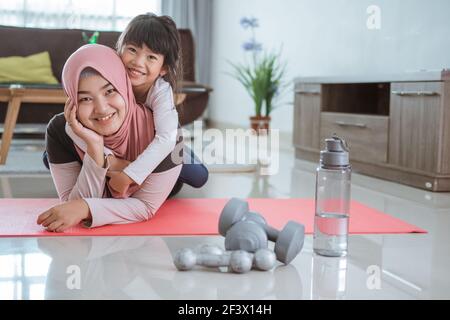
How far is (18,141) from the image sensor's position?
495cm

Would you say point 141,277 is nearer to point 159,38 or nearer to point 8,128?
point 159,38

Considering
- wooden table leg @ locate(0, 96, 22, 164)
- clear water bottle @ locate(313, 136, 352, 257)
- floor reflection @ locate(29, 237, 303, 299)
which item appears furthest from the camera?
wooden table leg @ locate(0, 96, 22, 164)

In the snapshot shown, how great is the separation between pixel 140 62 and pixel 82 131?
25cm

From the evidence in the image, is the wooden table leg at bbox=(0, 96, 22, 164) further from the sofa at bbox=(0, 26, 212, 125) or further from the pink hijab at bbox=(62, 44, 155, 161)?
the pink hijab at bbox=(62, 44, 155, 161)

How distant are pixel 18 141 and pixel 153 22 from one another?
3328 millimetres

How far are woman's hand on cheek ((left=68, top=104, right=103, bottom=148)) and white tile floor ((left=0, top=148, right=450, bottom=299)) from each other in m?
0.26

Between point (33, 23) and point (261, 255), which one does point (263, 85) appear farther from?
point (261, 255)

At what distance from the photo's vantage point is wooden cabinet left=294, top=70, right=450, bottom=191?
2.77 m

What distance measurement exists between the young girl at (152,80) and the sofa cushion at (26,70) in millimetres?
3229

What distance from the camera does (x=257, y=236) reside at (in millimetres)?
1449

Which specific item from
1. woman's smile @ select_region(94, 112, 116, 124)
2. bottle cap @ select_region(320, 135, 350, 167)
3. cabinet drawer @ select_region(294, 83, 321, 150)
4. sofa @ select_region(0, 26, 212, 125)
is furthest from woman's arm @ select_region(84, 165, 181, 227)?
sofa @ select_region(0, 26, 212, 125)

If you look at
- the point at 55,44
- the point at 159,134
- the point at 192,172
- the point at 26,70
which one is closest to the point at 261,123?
the point at 55,44

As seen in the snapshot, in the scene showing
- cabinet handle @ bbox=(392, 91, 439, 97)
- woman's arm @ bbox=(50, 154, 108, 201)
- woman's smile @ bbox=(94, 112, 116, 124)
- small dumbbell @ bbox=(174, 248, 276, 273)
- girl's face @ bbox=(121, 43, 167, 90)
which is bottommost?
small dumbbell @ bbox=(174, 248, 276, 273)
